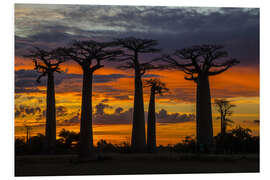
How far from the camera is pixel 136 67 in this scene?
11914 mm

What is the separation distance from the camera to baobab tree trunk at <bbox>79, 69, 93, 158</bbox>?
10.8m

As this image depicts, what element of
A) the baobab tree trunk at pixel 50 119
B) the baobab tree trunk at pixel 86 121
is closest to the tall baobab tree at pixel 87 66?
the baobab tree trunk at pixel 86 121

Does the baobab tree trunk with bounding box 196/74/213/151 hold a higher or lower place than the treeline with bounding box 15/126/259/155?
higher

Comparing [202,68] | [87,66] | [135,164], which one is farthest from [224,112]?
[87,66]

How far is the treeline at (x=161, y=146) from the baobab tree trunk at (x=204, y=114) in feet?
0.96

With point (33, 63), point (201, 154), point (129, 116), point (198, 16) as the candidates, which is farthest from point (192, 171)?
point (33, 63)

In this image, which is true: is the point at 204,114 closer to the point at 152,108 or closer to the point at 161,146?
the point at 161,146

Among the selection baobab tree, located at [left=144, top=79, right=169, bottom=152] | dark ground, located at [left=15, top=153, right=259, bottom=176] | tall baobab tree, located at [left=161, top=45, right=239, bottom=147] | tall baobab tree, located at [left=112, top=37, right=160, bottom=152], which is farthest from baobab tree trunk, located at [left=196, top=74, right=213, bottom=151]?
tall baobab tree, located at [left=112, top=37, right=160, bottom=152]

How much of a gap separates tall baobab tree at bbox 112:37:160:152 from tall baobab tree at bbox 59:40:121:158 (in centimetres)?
58

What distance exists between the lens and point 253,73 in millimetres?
11180

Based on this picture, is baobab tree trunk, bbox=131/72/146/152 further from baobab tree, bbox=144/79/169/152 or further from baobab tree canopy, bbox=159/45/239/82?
baobab tree canopy, bbox=159/45/239/82

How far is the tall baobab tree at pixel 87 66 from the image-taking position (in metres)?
10.7

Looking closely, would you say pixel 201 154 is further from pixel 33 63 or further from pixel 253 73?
pixel 33 63

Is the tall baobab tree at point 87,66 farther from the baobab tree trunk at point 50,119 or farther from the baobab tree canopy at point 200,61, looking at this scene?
the baobab tree canopy at point 200,61
